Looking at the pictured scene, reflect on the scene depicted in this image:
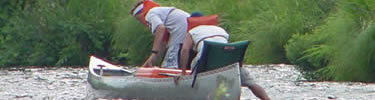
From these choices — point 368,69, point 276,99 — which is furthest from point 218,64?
point 368,69

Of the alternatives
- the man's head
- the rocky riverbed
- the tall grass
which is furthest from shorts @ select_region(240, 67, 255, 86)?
the tall grass

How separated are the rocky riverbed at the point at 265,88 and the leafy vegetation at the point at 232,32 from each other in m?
0.64

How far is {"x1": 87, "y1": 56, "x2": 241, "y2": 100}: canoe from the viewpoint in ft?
40.3

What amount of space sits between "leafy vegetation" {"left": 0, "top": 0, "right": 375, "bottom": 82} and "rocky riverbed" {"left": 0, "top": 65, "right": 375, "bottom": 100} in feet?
2.11

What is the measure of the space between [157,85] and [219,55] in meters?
1.45

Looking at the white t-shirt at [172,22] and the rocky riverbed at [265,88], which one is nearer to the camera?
the white t-shirt at [172,22]

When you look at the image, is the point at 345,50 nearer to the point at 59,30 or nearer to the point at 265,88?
the point at 265,88

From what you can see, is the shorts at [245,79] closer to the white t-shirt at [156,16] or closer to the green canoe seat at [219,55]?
the green canoe seat at [219,55]

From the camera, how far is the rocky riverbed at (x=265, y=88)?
16.0 meters

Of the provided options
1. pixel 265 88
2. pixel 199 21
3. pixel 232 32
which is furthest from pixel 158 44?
pixel 232 32

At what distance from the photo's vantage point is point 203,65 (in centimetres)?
1245

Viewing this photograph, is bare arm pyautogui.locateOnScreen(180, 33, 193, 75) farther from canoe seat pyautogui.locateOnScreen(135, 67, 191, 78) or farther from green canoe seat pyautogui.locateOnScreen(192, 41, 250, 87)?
canoe seat pyautogui.locateOnScreen(135, 67, 191, 78)

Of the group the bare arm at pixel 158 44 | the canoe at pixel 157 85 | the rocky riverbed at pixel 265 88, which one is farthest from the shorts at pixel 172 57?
the rocky riverbed at pixel 265 88

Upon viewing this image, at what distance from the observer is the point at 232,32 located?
28.4 metres
